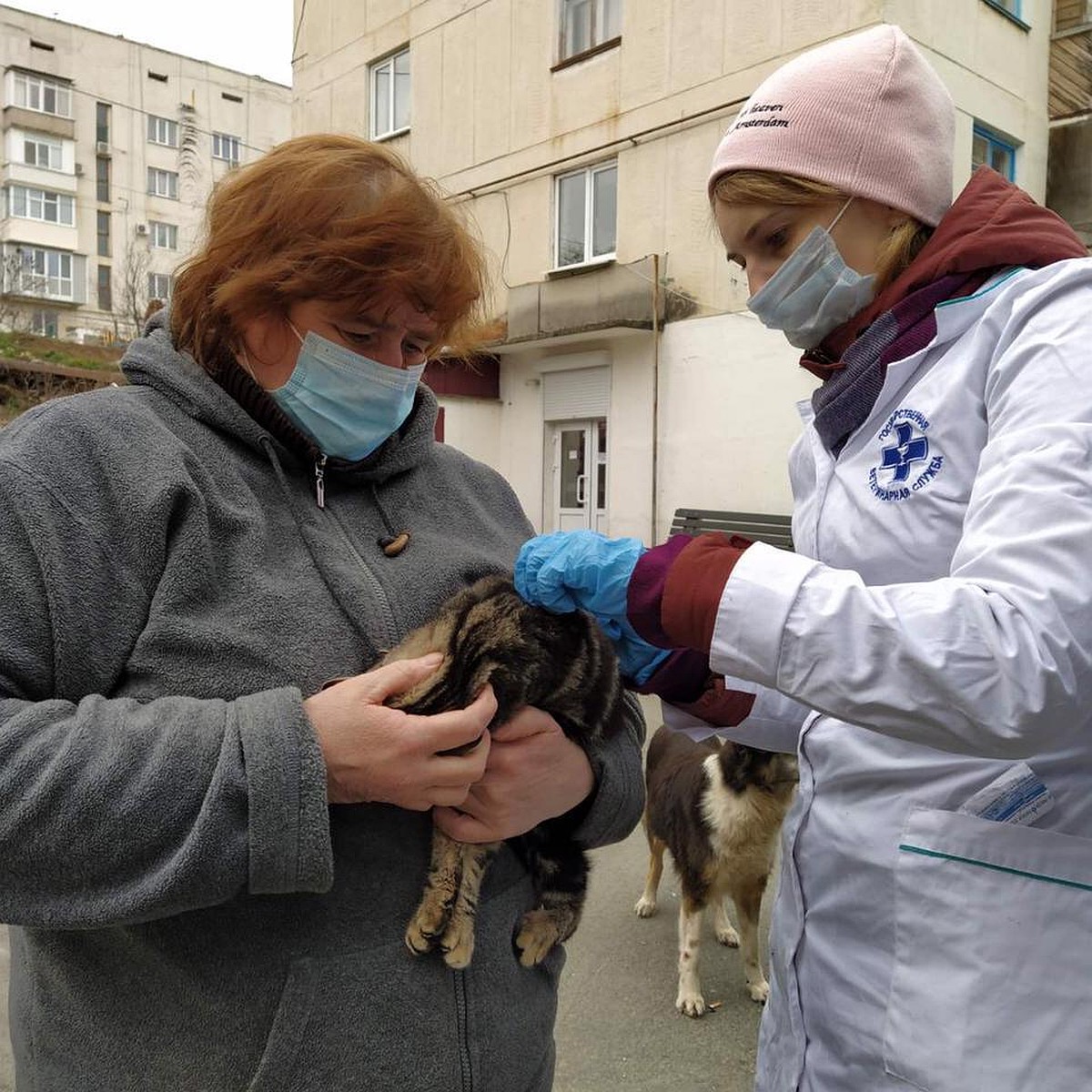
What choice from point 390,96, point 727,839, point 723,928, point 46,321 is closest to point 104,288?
point 46,321

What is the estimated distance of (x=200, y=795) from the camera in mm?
1185

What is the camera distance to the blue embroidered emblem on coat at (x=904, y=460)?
55.9 inches

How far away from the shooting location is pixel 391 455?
5.88 feet

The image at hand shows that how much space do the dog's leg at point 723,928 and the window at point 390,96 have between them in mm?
15861

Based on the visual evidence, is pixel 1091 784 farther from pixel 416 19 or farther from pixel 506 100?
pixel 416 19

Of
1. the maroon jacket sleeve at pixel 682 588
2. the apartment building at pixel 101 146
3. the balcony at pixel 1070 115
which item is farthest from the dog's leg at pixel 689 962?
the apartment building at pixel 101 146

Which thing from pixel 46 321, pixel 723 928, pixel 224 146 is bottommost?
pixel 723 928

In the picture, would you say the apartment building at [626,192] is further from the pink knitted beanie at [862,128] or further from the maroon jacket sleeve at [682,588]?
the maroon jacket sleeve at [682,588]

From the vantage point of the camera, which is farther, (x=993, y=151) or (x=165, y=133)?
(x=165, y=133)

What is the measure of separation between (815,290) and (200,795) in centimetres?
143

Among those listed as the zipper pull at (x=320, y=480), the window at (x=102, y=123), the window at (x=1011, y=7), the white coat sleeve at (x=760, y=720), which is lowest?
the white coat sleeve at (x=760, y=720)

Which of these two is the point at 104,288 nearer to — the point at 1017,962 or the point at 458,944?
the point at 458,944

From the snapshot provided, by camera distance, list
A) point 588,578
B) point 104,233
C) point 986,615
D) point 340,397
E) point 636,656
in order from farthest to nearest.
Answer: point 104,233 → point 636,656 → point 340,397 → point 588,578 → point 986,615

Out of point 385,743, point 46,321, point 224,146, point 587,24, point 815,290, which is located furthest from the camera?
point 224,146
